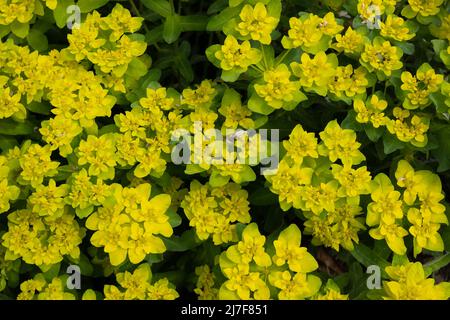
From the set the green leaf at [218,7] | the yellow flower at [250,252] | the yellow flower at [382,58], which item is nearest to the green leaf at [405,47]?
the yellow flower at [382,58]

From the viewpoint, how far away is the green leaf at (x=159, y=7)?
2.58 m

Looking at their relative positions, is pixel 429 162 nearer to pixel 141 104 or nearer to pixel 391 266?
pixel 391 266

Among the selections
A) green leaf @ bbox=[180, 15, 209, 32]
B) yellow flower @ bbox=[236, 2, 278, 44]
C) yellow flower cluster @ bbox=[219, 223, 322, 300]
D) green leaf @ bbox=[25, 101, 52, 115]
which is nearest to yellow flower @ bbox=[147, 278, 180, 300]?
yellow flower cluster @ bbox=[219, 223, 322, 300]

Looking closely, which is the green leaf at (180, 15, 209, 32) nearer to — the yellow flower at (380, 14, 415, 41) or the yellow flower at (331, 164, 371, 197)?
the yellow flower at (380, 14, 415, 41)

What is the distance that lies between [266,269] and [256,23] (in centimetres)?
90

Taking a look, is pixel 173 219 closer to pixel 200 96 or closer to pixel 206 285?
pixel 206 285

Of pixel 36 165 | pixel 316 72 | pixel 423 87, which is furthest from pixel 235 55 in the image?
pixel 36 165

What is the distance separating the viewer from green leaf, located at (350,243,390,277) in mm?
2299

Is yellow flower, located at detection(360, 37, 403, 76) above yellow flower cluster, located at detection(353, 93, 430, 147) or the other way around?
above

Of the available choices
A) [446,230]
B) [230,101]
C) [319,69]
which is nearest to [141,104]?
[230,101]

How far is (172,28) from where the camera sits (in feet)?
8.43

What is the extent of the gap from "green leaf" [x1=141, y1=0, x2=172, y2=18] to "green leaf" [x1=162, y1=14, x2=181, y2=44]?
1.0 inches

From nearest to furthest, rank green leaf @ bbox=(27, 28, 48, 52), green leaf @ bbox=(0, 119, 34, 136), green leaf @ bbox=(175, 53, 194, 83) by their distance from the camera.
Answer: green leaf @ bbox=(0, 119, 34, 136)
green leaf @ bbox=(27, 28, 48, 52)
green leaf @ bbox=(175, 53, 194, 83)
